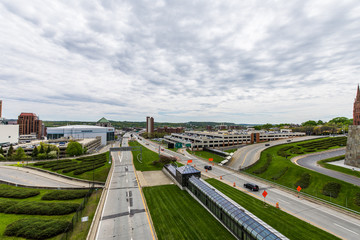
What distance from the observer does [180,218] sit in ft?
83.4

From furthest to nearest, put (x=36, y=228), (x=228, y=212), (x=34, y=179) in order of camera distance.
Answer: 1. (x=34, y=179)
2. (x=228, y=212)
3. (x=36, y=228)

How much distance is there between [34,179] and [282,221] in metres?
62.1

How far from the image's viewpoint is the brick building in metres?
171

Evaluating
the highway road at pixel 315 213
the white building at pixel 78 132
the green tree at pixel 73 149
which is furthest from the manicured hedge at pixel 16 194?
the white building at pixel 78 132

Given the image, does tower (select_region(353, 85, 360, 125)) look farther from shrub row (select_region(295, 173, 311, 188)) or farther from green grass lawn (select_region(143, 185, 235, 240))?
green grass lawn (select_region(143, 185, 235, 240))

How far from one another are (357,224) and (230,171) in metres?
30.2

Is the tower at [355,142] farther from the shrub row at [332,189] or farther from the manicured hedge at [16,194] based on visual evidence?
the manicured hedge at [16,194]

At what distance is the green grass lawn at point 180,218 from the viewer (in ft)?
70.5

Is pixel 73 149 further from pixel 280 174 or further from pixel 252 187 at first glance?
pixel 280 174

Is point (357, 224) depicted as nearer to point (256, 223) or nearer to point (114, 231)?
point (256, 223)

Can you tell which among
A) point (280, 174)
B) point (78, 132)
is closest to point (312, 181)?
point (280, 174)

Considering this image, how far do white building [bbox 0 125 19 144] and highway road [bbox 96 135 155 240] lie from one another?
431 ft

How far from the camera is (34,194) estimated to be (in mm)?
35031

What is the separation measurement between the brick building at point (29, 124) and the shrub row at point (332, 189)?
782ft
